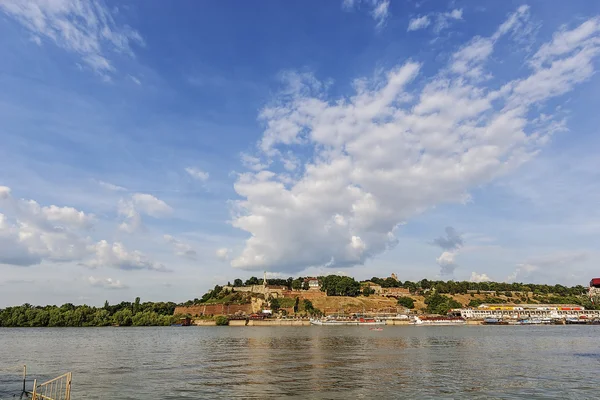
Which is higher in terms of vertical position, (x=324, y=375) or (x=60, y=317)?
(x=60, y=317)

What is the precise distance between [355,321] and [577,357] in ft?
484

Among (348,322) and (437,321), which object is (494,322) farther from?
(348,322)

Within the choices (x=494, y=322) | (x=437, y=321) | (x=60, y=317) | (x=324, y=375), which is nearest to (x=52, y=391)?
(x=324, y=375)

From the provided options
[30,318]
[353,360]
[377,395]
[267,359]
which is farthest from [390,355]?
[30,318]

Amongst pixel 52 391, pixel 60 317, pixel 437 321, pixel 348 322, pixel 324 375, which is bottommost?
pixel 324 375

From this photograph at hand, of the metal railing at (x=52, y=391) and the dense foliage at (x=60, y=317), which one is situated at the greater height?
Result: the dense foliage at (x=60, y=317)

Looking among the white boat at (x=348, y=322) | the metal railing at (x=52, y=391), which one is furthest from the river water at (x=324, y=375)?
the white boat at (x=348, y=322)

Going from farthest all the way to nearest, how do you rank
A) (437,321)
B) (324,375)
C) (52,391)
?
(437,321) → (324,375) → (52,391)

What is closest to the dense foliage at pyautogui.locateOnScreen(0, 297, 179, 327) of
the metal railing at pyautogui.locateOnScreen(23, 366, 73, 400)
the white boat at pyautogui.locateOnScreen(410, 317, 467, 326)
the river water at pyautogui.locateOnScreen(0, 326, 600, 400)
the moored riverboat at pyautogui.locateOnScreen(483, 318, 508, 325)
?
the white boat at pyautogui.locateOnScreen(410, 317, 467, 326)

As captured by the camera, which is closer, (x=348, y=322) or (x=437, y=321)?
(x=437, y=321)

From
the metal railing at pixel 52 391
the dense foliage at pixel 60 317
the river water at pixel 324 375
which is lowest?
the river water at pixel 324 375

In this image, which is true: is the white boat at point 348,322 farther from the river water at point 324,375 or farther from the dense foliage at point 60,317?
the river water at point 324,375

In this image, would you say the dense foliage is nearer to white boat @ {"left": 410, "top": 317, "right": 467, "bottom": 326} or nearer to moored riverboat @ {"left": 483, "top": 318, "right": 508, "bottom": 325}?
white boat @ {"left": 410, "top": 317, "right": 467, "bottom": 326}

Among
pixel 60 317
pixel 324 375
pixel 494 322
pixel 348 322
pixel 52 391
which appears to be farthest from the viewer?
pixel 348 322
